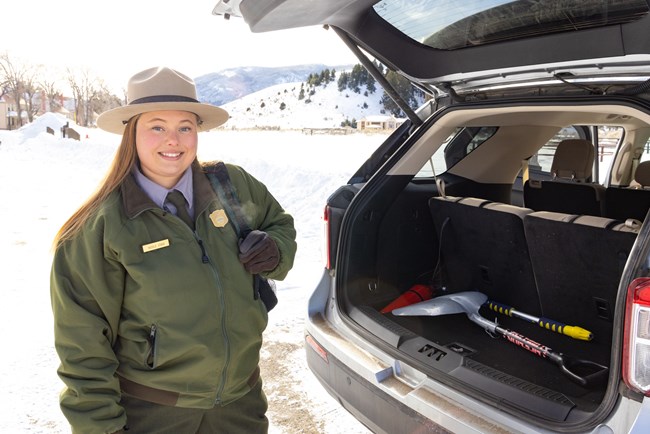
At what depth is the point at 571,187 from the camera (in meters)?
3.73

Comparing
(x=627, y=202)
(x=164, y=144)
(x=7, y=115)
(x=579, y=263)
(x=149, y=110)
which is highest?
(x=7, y=115)

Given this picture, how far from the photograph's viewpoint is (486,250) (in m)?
3.20

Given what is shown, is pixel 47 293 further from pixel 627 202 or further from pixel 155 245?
pixel 627 202

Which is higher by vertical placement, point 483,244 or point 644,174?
point 644,174

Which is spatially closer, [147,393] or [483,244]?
[147,393]

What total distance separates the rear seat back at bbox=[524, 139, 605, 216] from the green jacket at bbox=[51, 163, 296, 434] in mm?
2744

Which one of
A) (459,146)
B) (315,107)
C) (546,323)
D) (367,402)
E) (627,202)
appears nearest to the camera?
(367,402)

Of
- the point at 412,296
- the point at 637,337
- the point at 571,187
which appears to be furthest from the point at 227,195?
the point at 571,187

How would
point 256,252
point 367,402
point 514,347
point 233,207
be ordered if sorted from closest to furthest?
point 256,252
point 233,207
point 367,402
point 514,347

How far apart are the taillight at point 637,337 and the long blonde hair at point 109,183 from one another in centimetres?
159

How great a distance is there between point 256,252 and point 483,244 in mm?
1830

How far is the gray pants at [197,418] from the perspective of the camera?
1.71m

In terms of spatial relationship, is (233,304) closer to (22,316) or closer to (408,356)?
(408,356)

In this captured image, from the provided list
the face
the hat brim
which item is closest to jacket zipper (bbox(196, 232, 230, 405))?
the face
